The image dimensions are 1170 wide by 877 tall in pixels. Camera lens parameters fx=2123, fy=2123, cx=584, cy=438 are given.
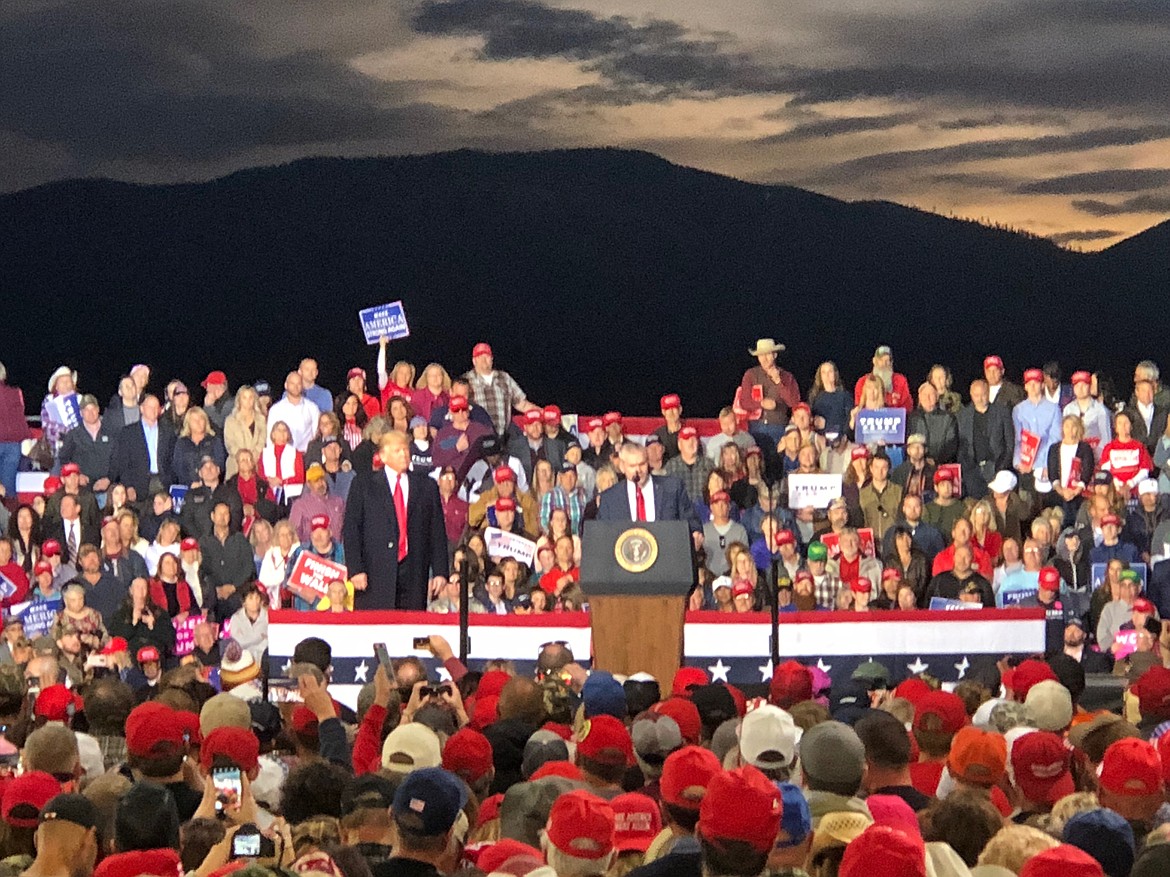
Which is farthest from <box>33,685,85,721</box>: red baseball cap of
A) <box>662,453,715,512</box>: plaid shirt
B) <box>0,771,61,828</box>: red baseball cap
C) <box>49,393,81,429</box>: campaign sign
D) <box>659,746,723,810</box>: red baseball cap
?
<box>49,393,81,429</box>: campaign sign

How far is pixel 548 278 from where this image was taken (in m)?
33.0

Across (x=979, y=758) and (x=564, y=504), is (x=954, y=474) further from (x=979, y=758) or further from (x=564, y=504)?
(x=979, y=758)

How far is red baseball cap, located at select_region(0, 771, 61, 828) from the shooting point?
5938mm

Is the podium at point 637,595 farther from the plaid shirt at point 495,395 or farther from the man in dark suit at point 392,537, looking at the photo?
the plaid shirt at point 495,395

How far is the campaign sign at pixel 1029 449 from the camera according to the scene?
1658cm

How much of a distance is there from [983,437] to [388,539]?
5933mm

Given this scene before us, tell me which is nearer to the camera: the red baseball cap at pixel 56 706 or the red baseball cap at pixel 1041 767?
the red baseball cap at pixel 1041 767

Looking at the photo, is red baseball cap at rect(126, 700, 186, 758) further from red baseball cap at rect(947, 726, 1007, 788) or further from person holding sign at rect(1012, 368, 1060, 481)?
person holding sign at rect(1012, 368, 1060, 481)

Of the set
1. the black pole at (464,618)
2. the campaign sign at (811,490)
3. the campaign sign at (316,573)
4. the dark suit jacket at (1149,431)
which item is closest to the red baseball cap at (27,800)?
the black pole at (464,618)

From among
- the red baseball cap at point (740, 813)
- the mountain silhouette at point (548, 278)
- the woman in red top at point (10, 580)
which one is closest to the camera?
the red baseball cap at point (740, 813)

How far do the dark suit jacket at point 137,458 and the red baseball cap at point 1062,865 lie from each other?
42.6ft

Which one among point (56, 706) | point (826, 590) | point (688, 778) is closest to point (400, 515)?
point (826, 590)

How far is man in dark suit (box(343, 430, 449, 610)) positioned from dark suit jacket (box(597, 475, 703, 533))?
2.23 metres

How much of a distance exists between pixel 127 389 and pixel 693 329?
619 inches
